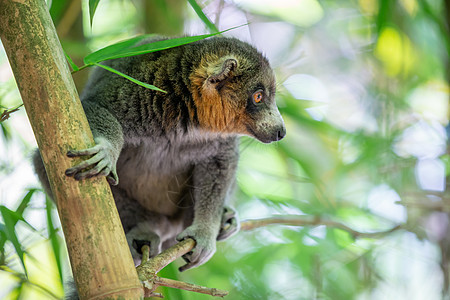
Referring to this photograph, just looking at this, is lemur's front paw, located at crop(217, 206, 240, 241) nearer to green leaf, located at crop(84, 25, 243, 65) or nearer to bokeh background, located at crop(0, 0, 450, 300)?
bokeh background, located at crop(0, 0, 450, 300)

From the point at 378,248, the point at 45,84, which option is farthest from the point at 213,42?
the point at 378,248

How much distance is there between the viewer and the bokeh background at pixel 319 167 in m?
3.89

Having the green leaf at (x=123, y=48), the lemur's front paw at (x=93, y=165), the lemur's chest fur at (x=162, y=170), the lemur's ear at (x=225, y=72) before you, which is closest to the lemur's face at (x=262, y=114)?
the lemur's ear at (x=225, y=72)

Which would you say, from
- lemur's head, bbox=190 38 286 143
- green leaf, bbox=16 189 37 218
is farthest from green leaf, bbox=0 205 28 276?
lemur's head, bbox=190 38 286 143

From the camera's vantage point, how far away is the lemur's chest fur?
3.48 m

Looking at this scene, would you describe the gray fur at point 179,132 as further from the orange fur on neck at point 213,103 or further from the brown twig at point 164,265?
the brown twig at point 164,265

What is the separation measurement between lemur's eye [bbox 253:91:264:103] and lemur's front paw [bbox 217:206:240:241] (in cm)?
101

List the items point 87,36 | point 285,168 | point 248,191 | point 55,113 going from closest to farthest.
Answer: point 55,113 → point 87,36 → point 248,191 → point 285,168

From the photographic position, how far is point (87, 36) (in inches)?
163

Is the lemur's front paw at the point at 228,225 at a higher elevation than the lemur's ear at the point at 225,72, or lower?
lower

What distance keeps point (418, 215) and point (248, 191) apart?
1.86 meters

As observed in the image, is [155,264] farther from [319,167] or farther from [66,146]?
[319,167]

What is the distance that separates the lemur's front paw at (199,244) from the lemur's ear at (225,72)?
1.02 m

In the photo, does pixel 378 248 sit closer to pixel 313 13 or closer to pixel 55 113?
pixel 313 13
